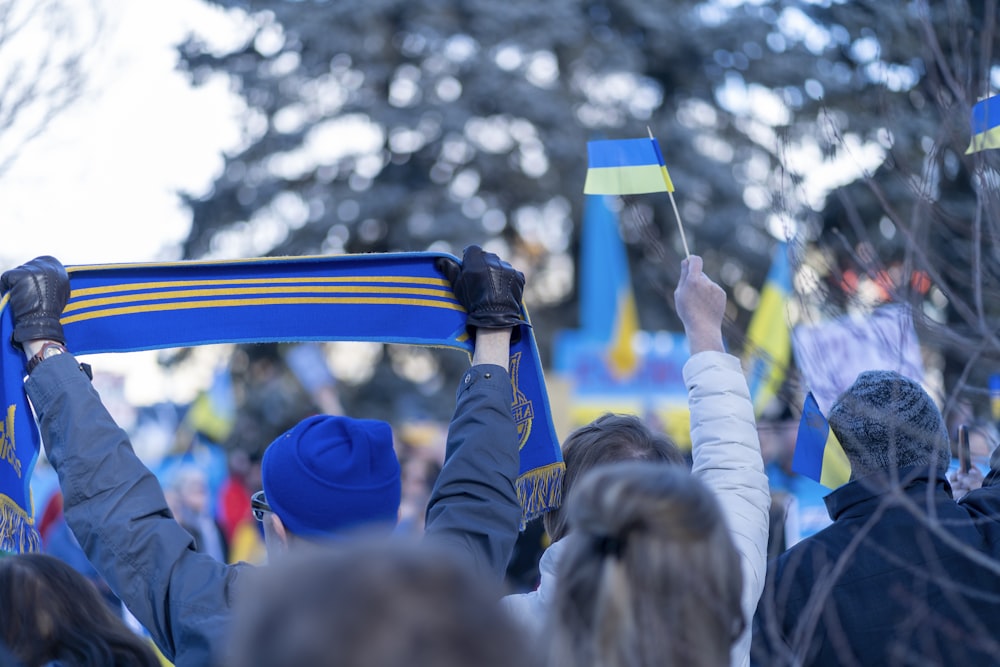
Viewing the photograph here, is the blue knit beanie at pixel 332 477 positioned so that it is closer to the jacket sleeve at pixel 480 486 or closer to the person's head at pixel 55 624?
the jacket sleeve at pixel 480 486

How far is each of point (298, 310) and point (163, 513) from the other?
1238 mm

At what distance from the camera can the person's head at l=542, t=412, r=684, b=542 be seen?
279cm

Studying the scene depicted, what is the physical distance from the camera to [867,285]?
12.9 feet

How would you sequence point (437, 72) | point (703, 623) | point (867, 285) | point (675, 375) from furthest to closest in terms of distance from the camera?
point (437, 72) → point (675, 375) → point (867, 285) → point (703, 623)

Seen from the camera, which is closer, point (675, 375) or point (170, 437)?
point (675, 375)

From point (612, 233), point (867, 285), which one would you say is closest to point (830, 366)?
point (867, 285)

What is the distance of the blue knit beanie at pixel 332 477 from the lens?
2.30m

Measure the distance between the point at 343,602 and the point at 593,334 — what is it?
12740 mm

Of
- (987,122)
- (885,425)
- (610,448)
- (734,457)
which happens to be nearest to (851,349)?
(987,122)

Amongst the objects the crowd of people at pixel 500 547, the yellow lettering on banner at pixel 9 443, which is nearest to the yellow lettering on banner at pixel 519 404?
the crowd of people at pixel 500 547

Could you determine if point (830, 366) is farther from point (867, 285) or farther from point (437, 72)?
point (437, 72)

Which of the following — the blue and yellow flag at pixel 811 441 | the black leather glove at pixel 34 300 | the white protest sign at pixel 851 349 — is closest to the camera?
the black leather glove at pixel 34 300

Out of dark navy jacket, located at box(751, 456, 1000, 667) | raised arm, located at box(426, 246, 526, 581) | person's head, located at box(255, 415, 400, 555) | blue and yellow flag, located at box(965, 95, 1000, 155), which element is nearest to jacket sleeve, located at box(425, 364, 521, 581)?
raised arm, located at box(426, 246, 526, 581)

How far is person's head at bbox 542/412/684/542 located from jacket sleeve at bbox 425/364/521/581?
1.26 ft
